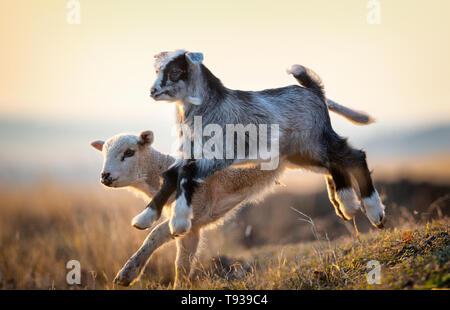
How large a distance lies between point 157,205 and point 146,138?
165 centimetres

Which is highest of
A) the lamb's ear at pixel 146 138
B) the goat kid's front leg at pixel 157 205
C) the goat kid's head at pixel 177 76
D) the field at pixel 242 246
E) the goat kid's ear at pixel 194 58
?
the goat kid's ear at pixel 194 58

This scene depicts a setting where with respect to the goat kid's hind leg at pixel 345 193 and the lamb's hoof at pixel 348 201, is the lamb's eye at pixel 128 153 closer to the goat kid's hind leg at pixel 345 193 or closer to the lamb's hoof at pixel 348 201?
the goat kid's hind leg at pixel 345 193

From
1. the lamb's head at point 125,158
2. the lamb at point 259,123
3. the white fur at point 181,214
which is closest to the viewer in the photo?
the white fur at point 181,214

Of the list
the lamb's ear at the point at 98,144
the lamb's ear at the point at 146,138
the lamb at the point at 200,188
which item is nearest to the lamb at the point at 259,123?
the lamb at the point at 200,188

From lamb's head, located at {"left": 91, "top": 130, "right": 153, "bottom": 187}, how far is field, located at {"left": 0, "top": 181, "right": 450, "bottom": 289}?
3.84 feet

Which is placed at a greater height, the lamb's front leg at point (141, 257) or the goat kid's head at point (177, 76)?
the goat kid's head at point (177, 76)

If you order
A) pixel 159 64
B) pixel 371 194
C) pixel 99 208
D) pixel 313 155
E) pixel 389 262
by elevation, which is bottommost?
pixel 99 208

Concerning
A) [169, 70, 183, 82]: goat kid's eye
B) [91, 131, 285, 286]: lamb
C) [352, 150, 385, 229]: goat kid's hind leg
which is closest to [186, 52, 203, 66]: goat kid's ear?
[169, 70, 183, 82]: goat kid's eye

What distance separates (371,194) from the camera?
190 inches

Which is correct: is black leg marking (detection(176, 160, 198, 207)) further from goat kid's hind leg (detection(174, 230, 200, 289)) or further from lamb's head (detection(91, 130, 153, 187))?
goat kid's hind leg (detection(174, 230, 200, 289))

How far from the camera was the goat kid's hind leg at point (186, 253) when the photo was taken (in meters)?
5.35
